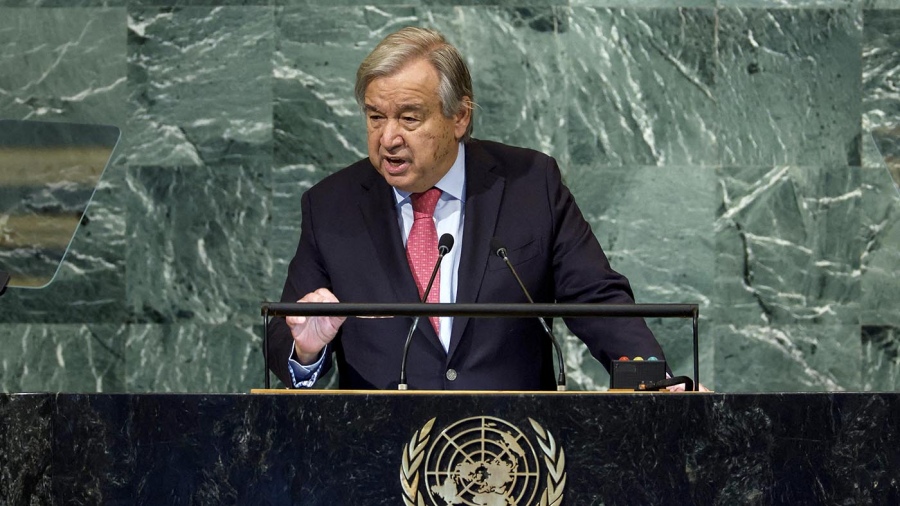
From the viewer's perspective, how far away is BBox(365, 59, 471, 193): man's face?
362 centimetres

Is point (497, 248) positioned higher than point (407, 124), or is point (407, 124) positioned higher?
point (407, 124)

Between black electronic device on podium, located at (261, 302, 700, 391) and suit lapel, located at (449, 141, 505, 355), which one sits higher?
suit lapel, located at (449, 141, 505, 355)

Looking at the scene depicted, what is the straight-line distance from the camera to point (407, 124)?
365 centimetres

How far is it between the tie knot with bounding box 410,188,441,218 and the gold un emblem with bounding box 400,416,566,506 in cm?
140

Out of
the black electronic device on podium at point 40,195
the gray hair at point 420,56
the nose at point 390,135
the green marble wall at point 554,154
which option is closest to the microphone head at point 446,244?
the nose at point 390,135

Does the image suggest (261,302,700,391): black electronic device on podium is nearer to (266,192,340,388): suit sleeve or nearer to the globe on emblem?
the globe on emblem

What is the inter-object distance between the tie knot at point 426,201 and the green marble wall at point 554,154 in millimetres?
1606

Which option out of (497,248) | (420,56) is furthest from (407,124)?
(497,248)

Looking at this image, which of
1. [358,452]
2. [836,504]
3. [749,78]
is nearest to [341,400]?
[358,452]

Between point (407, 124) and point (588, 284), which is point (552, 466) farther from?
point (407, 124)

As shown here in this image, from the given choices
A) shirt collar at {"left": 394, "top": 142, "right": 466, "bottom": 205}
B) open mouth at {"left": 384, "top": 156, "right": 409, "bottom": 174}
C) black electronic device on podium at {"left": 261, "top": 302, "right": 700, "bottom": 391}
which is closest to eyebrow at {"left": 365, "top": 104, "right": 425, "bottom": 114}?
open mouth at {"left": 384, "top": 156, "right": 409, "bottom": 174}

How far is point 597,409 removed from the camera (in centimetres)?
249

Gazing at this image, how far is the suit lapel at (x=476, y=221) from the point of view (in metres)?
3.60

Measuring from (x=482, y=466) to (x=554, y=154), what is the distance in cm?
311
